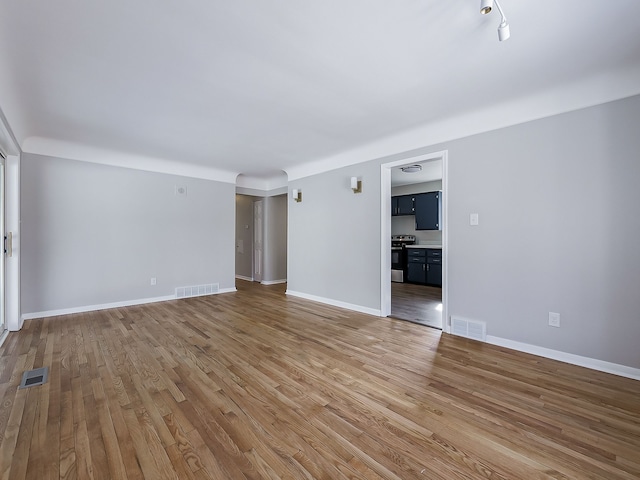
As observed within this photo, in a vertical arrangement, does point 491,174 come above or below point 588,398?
above

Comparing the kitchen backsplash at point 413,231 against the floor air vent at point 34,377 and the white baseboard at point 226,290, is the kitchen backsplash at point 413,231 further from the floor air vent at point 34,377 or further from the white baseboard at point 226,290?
the floor air vent at point 34,377

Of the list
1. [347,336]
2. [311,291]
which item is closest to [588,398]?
[347,336]

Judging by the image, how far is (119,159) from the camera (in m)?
4.60

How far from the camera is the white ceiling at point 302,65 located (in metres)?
1.76

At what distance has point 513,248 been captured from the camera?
9.69 feet

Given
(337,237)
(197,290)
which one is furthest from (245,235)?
(337,237)

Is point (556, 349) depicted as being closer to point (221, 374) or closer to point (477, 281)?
point (477, 281)

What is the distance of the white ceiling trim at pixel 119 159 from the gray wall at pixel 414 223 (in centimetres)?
448

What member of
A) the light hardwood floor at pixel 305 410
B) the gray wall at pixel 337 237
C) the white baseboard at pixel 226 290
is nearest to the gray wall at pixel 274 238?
the white baseboard at pixel 226 290

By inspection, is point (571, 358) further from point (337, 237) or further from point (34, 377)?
point (34, 377)

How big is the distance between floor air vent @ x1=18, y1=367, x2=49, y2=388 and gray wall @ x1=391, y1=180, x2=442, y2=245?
7.16 m

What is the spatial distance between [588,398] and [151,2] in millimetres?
3879

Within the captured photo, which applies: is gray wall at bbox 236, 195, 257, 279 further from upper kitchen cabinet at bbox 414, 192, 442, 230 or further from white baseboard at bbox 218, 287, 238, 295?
upper kitchen cabinet at bbox 414, 192, 442, 230

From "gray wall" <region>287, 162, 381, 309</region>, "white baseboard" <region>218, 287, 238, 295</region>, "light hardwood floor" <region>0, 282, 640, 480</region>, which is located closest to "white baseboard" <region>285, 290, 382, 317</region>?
"gray wall" <region>287, 162, 381, 309</region>
